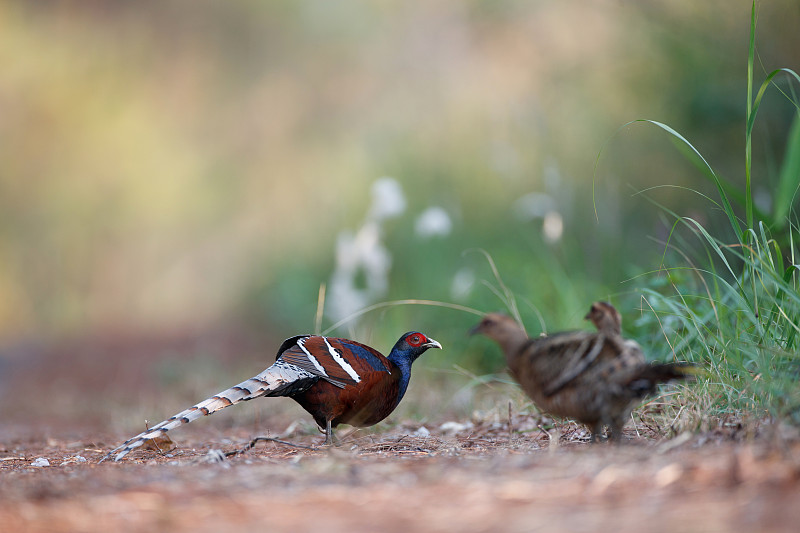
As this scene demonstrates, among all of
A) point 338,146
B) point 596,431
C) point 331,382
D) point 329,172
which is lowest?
point 596,431

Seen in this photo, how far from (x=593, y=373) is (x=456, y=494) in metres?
1.06

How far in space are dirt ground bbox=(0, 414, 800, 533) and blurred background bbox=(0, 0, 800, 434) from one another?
8.83 feet

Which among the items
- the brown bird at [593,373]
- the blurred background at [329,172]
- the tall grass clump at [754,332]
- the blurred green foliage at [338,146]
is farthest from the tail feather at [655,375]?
the blurred green foliage at [338,146]

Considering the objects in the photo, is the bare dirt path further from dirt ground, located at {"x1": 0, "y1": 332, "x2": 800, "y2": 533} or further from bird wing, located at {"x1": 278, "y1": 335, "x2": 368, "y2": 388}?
bird wing, located at {"x1": 278, "y1": 335, "x2": 368, "y2": 388}

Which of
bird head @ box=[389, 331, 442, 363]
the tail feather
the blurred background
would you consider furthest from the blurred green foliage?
the tail feather

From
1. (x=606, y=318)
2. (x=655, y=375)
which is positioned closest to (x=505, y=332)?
(x=606, y=318)

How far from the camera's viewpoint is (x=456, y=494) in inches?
92.8

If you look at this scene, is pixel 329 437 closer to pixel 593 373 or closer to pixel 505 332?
pixel 505 332

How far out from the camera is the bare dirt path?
206 centimetres

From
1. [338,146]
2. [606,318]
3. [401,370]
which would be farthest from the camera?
[338,146]

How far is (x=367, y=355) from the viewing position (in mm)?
4383

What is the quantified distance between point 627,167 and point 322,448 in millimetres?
6288

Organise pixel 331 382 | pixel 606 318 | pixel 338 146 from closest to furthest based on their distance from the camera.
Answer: pixel 606 318, pixel 331 382, pixel 338 146

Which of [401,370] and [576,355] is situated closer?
[576,355]
